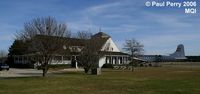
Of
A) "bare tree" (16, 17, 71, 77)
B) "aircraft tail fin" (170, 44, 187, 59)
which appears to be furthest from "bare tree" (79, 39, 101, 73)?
"aircraft tail fin" (170, 44, 187, 59)

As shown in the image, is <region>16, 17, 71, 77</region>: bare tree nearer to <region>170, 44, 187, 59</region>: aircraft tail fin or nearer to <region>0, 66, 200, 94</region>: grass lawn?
<region>0, 66, 200, 94</region>: grass lawn

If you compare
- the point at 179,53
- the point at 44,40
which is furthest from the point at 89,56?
the point at 179,53

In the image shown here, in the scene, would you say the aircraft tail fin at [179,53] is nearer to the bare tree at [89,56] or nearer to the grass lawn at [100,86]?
the bare tree at [89,56]

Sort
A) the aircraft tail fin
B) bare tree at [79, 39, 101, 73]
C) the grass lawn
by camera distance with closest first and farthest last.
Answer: the grass lawn, bare tree at [79, 39, 101, 73], the aircraft tail fin

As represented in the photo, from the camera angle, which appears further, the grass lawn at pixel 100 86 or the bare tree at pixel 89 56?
the bare tree at pixel 89 56

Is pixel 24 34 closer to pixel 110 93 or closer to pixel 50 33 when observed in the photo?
pixel 50 33

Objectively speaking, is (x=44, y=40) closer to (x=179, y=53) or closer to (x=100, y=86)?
(x=100, y=86)

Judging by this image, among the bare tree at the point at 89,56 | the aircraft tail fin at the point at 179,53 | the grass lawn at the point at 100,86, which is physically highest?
the aircraft tail fin at the point at 179,53

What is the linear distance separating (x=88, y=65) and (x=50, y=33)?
13.5 metres

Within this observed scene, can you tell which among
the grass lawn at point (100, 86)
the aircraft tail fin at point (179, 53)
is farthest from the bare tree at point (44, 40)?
the aircraft tail fin at point (179, 53)

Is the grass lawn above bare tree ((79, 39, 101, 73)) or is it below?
below

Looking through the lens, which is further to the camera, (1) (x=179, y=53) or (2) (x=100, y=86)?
(1) (x=179, y=53)

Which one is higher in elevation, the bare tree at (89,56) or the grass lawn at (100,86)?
the bare tree at (89,56)

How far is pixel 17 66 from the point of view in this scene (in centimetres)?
7612
